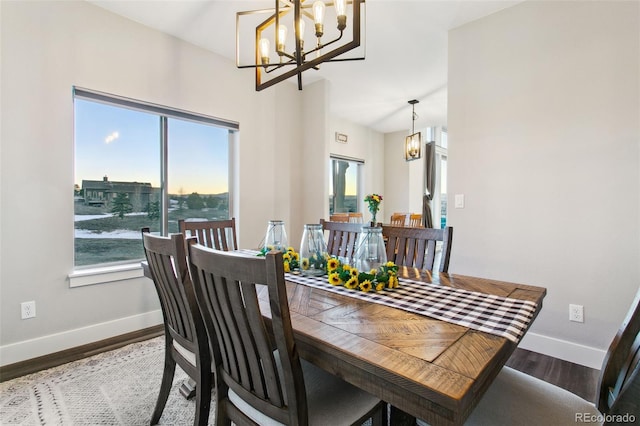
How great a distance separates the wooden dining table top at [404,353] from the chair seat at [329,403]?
0.71 ft

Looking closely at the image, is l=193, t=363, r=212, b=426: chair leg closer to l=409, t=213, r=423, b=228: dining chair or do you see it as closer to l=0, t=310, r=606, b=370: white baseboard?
l=0, t=310, r=606, b=370: white baseboard

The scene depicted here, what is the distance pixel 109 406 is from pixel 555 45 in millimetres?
3707

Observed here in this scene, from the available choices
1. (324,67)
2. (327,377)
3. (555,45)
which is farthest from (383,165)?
(327,377)

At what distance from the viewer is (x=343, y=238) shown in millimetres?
2127

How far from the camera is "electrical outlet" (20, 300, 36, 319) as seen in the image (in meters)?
2.04

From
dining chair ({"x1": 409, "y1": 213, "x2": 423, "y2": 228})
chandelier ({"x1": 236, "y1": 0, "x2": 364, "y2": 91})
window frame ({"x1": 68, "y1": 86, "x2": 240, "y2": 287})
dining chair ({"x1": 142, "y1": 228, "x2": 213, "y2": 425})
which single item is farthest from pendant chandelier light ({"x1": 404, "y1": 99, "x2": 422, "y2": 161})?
dining chair ({"x1": 142, "y1": 228, "x2": 213, "y2": 425})

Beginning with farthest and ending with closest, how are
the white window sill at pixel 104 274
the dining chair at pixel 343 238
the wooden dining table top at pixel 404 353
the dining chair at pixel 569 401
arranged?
the white window sill at pixel 104 274 < the dining chair at pixel 343 238 < the dining chair at pixel 569 401 < the wooden dining table top at pixel 404 353

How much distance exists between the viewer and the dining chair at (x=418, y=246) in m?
1.62

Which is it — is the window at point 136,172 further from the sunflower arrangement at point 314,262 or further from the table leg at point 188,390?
the sunflower arrangement at point 314,262

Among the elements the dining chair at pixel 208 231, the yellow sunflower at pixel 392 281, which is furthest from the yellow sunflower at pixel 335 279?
the dining chair at pixel 208 231

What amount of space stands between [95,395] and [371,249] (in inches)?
70.6

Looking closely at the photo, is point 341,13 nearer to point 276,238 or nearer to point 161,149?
point 276,238

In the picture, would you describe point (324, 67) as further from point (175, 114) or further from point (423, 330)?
point (423, 330)

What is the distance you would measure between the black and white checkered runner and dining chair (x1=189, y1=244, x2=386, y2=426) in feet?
1.10
